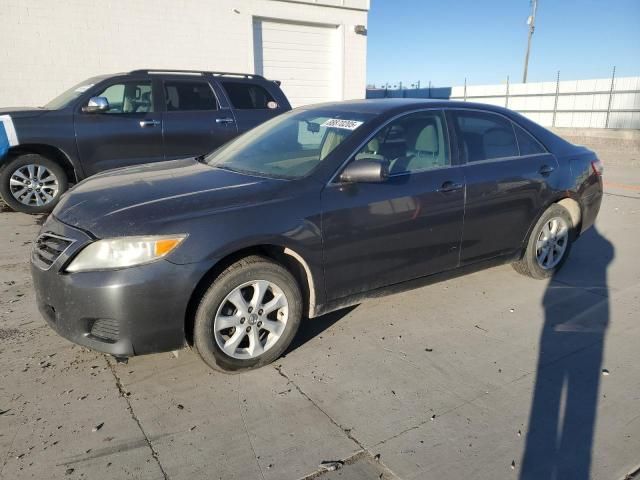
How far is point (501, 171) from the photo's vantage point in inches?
158

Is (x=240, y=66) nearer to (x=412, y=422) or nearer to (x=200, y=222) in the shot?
(x=200, y=222)

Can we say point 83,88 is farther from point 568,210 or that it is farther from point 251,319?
point 568,210

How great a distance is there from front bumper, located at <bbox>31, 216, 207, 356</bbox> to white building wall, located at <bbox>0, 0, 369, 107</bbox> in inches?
356

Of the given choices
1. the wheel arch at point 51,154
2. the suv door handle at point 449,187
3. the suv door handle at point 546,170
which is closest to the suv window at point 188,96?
the wheel arch at point 51,154

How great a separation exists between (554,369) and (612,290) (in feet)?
5.91

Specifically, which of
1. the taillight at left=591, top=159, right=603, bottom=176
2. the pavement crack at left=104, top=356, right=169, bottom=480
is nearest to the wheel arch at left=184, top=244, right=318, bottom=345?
the pavement crack at left=104, top=356, right=169, bottom=480

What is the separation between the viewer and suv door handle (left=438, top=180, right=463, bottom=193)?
3.63 meters

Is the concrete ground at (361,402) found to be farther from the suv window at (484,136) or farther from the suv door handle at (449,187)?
the suv window at (484,136)

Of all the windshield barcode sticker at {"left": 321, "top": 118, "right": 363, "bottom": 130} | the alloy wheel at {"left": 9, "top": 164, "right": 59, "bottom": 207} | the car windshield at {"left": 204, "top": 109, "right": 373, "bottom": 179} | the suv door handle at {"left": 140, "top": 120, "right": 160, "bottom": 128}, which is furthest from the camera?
the suv door handle at {"left": 140, "top": 120, "right": 160, "bottom": 128}

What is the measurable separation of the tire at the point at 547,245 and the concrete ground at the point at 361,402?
21.1 inches

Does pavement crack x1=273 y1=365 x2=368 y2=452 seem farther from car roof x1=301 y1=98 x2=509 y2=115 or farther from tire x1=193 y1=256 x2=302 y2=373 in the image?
car roof x1=301 y1=98 x2=509 y2=115

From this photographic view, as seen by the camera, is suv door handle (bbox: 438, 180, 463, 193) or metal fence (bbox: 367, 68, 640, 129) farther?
metal fence (bbox: 367, 68, 640, 129)

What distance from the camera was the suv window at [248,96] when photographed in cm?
751

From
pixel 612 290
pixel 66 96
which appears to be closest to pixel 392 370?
pixel 612 290
